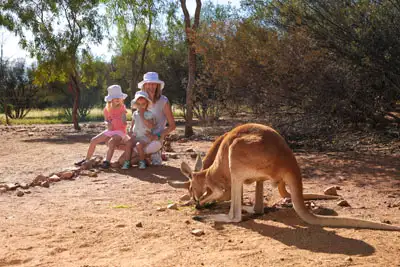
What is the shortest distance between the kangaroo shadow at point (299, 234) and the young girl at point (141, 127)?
3.20 metres

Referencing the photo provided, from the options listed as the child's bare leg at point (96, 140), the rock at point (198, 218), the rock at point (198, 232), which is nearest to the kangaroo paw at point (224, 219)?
the rock at point (198, 218)

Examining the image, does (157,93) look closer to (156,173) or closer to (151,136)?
(151,136)

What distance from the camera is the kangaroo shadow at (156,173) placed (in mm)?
7148

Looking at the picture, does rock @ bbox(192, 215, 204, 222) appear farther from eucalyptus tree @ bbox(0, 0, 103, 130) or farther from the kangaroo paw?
eucalyptus tree @ bbox(0, 0, 103, 130)

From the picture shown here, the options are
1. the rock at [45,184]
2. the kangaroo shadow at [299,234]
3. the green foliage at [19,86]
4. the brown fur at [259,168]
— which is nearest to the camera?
the kangaroo shadow at [299,234]

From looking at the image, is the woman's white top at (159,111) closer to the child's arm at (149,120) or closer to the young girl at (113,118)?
the child's arm at (149,120)

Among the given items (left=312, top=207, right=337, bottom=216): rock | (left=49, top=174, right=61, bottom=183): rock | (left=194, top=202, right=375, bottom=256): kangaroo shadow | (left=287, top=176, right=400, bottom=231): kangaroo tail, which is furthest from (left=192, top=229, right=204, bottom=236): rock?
(left=49, top=174, right=61, bottom=183): rock

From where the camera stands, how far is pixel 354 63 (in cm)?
855

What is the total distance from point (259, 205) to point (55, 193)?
288cm

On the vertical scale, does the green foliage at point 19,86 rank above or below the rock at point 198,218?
above

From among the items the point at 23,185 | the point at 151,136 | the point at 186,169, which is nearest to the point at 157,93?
the point at 151,136

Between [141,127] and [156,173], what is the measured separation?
0.98 meters

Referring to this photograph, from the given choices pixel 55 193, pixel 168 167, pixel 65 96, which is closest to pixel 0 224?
pixel 55 193

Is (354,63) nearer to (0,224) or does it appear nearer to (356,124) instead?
(356,124)
